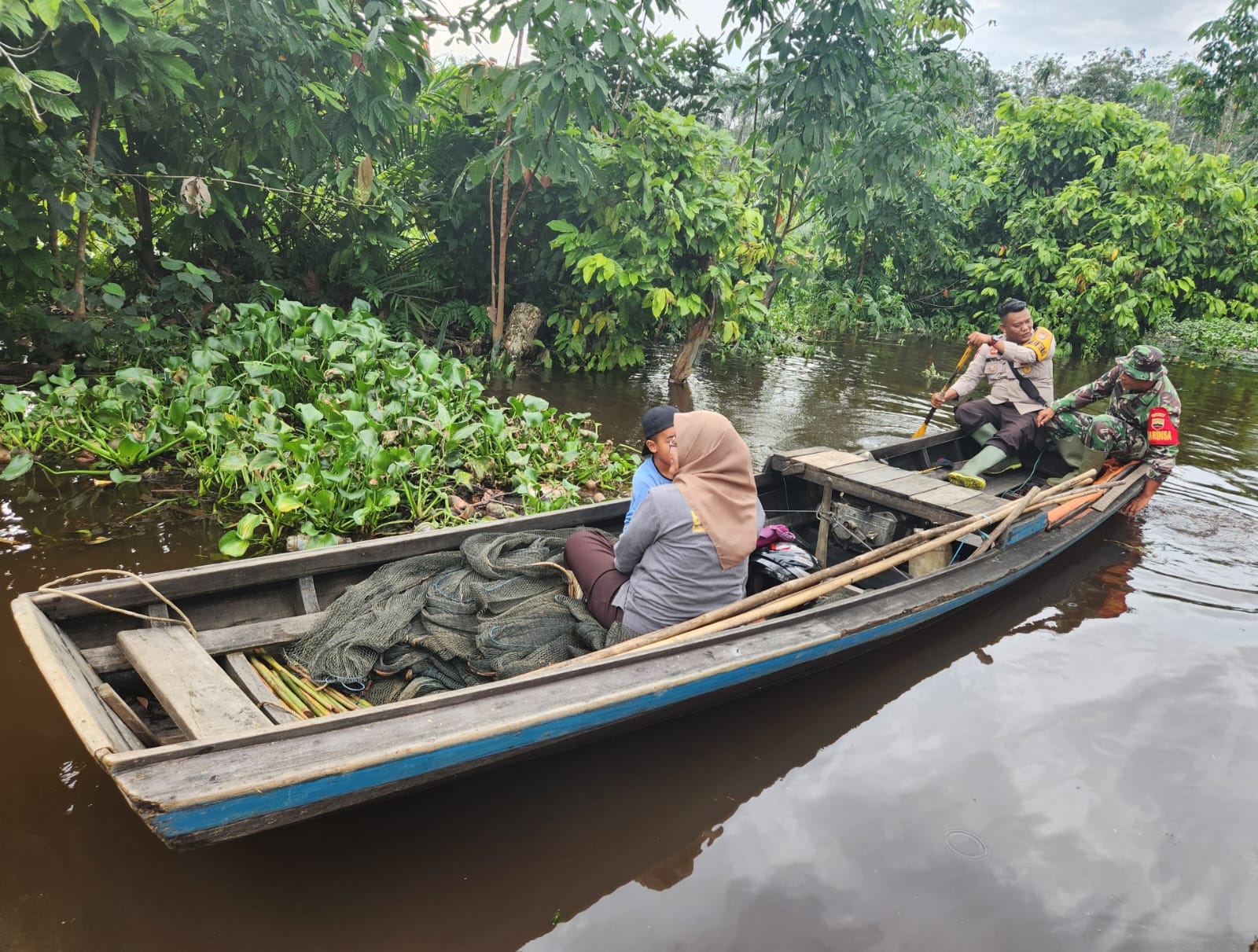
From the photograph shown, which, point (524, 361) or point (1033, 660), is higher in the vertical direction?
point (524, 361)

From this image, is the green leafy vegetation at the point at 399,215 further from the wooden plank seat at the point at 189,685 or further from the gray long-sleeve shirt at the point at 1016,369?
the gray long-sleeve shirt at the point at 1016,369

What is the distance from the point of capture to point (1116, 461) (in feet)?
19.4

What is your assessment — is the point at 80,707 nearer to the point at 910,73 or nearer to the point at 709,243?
the point at 709,243

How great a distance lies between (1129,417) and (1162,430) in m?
0.37

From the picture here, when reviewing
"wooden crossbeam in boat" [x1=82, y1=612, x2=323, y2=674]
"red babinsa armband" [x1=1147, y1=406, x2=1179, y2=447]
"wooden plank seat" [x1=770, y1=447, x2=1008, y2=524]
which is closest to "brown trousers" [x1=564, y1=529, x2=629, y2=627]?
"wooden crossbeam in boat" [x1=82, y1=612, x2=323, y2=674]

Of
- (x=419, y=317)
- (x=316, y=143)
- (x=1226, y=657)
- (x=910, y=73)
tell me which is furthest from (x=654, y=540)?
(x=910, y=73)

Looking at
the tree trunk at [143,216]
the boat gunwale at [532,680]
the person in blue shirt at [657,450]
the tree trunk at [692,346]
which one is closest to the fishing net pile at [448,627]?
the boat gunwale at [532,680]

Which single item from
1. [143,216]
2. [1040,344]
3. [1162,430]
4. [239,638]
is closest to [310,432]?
[239,638]

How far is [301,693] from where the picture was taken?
2.71 meters

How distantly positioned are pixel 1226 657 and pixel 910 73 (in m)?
7.06

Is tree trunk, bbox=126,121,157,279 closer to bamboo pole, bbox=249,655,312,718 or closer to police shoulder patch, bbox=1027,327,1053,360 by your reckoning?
bamboo pole, bbox=249,655,312,718

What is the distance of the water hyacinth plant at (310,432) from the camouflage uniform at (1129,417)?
140 inches

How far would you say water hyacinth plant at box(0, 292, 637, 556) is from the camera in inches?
171

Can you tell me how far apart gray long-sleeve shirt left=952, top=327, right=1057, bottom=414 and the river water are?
2.23 meters
